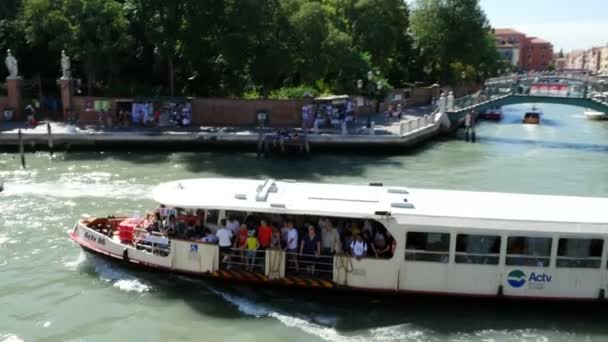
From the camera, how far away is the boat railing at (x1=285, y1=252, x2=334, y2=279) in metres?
13.2

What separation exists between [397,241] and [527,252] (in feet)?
8.63

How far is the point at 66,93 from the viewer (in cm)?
3672

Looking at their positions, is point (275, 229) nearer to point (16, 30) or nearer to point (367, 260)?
point (367, 260)

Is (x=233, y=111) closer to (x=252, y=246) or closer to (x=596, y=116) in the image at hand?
(x=252, y=246)

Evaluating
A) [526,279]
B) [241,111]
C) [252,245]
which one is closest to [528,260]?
[526,279]

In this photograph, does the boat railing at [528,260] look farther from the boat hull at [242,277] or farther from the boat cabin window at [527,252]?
the boat hull at [242,277]

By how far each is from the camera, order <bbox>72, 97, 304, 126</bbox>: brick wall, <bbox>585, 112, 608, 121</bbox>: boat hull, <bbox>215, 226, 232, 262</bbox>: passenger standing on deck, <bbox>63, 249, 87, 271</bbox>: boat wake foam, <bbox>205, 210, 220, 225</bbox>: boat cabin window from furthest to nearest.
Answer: <bbox>585, 112, 608, 121</bbox>: boat hull, <bbox>72, 97, 304, 126</bbox>: brick wall, <bbox>63, 249, 87, 271</bbox>: boat wake foam, <bbox>205, 210, 220, 225</bbox>: boat cabin window, <bbox>215, 226, 232, 262</bbox>: passenger standing on deck

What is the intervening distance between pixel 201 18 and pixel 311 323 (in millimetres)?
25488

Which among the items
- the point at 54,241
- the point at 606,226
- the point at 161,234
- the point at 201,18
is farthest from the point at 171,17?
the point at 606,226

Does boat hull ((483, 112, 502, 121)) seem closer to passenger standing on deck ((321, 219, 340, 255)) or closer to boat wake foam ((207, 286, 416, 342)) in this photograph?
passenger standing on deck ((321, 219, 340, 255))

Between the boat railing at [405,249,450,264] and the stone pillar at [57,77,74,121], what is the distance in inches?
1154

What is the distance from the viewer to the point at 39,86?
4131 cm

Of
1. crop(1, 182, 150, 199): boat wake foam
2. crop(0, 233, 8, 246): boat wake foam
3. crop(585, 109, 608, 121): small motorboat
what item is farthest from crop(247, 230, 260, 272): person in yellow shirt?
crop(585, 109, 608, 121): small motorboat

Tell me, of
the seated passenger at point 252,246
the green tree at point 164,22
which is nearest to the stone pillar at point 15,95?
the green tree at point 164,22
